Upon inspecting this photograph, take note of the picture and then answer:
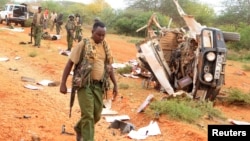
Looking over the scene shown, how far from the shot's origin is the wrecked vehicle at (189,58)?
7926 mm

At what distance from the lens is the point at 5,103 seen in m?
7.14

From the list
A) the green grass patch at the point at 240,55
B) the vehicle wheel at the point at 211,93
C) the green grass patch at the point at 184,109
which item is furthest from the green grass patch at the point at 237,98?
the green grass patch at the point at 240,55

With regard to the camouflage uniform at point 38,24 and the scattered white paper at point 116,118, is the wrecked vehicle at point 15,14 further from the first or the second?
the scattered white paper at point 116,118

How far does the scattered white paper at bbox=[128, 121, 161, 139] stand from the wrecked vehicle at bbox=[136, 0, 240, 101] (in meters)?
1.55

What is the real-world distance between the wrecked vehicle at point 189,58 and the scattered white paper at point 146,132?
1.55m

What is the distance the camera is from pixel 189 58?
341 inches

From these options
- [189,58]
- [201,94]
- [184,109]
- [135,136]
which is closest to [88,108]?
[135,136]

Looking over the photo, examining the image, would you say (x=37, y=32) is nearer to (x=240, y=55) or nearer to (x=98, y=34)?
(x=98, y=34)

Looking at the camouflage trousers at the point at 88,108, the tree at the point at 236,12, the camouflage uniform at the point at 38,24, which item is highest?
the tree at the point at 236,12

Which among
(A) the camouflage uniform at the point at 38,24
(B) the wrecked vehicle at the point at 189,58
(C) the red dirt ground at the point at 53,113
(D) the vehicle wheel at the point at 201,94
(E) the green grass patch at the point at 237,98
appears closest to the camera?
(C) the red dirt ground at the point at 53,113

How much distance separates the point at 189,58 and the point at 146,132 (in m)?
2.77

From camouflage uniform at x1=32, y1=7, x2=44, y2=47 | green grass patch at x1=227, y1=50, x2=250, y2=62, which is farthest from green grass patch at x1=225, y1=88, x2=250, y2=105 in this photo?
green grass patch at x1=227, y1=50, x2=250, y2=62

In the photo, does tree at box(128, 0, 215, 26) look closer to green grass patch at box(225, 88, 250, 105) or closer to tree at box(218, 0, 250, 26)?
tree at box(218, 0, 250, 26)

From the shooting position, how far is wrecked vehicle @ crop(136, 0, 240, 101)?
7.93m
